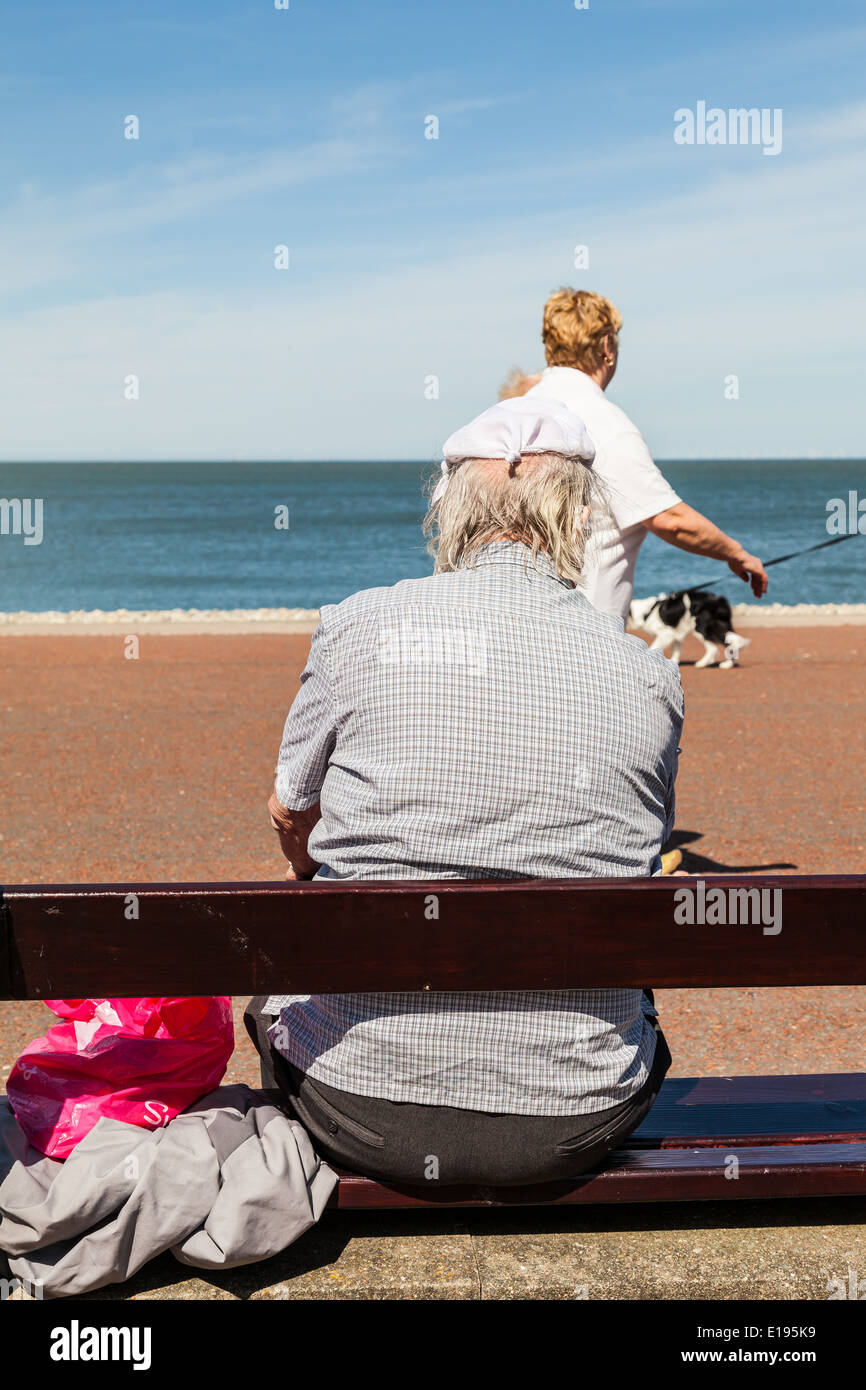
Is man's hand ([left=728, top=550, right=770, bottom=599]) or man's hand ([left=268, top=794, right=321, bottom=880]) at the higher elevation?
man's hand ([left=728, top=550, right=770, bottom=599])

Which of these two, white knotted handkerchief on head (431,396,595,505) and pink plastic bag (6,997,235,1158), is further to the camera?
→ white knotted handkerchief on head (431,396,595,505)

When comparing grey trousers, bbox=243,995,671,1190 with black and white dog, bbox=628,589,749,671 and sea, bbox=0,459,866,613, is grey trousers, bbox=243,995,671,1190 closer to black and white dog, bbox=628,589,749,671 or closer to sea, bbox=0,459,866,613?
sea, bbox=0,459,866,613

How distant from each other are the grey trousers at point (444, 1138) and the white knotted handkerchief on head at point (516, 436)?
119cm

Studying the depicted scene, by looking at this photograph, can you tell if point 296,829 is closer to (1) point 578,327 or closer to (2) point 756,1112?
(2) point 756,1112

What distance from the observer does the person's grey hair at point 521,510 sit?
2.55 metres

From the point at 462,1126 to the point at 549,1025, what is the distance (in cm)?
23

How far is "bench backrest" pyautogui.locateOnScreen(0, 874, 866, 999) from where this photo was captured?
221 cm

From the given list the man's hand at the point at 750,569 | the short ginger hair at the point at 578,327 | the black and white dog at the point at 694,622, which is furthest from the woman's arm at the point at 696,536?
the black and white dog at the point at 694,622

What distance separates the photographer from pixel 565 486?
2.58 meters

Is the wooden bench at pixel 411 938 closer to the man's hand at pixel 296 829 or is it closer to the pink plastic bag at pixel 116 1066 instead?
the pink plastic bag at pixel 116 1066

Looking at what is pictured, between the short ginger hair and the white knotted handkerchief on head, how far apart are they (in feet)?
7.40

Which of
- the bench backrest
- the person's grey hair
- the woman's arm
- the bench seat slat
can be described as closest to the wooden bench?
the bench backrest

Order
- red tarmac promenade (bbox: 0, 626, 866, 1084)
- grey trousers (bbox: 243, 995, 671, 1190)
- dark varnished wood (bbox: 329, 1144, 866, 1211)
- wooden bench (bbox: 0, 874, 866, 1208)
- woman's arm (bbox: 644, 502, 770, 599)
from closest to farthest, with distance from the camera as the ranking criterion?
1. wooden bench (bbox: 0, 874, 866, 1208)
2. grey trousers (bbox: 243, 995, 671, 1190)
3. dark varnished wood (bbox: 329, 1144, 866, 1211)
4. woman's arm (bbox: 644, 502, 770, 599)
5. red tarmac promenade (bbox: 0, 626, 866, 1084)

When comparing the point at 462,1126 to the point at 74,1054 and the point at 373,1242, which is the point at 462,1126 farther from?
the point at 74,1054
